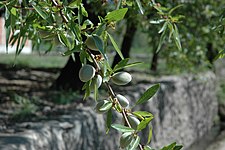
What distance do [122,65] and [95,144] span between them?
3093 mm

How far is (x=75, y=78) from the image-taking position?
5992 millimetres

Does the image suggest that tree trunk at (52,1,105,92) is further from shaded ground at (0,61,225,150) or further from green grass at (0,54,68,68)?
green grass at (0,54,68,68)

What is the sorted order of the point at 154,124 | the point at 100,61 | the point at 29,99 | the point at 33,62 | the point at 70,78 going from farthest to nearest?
the point at 33,62
the point at 70,78
the point at 154,124
the point at 29,99
the point at 100,61

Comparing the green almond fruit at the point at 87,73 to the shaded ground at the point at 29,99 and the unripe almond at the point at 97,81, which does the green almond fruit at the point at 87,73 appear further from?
the shaded ground at the point at 29,99

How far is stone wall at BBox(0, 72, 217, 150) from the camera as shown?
3259 mm

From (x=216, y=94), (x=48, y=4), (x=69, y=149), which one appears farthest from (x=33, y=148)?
(x=216, y=94)

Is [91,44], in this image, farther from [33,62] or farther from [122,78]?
[33,62]

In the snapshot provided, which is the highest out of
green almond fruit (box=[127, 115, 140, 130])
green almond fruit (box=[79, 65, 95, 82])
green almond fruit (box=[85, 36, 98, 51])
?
green almond fruit (box=[85, 36, 98, 51])

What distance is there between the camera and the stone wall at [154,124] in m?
3.26

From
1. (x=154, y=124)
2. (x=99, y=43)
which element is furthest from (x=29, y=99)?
(x=99, y=43)

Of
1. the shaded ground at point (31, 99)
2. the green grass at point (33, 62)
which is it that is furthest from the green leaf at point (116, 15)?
the green grass at point (33, 62)

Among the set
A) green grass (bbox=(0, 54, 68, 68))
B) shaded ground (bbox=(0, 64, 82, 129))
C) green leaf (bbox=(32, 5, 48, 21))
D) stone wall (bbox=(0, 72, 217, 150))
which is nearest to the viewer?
green leaf (bbox=(32, 5, 48, 21))

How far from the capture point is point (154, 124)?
233 inches

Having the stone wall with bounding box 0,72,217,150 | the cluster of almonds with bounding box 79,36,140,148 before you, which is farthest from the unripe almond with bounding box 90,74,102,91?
the stone wall with bounding box 0,72,217,150
